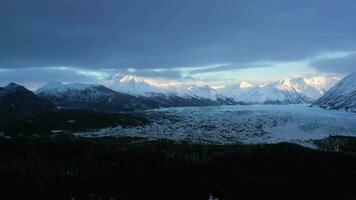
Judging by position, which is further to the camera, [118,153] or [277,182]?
[118,153]

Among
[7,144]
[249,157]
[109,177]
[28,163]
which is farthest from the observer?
[7,144]

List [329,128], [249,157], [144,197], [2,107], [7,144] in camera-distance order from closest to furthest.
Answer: [144,197] → [249,157] → [7,144] → [329,128] → [2,107]

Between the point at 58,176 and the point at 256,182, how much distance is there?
8848 millimetres

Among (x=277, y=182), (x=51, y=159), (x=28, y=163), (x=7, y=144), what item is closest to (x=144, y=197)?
(x=277, y=182)

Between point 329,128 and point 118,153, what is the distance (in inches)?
4207

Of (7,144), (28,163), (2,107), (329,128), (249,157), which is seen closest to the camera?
(28,163)

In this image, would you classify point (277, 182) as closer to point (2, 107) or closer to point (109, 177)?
point (109, 177)

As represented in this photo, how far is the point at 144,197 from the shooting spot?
1631cm

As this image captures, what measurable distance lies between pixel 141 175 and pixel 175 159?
15.2 feet

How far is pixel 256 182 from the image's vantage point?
19.2 m

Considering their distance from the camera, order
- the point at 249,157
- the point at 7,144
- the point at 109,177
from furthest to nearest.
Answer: the point at 7,144, the point at 249,157, the point at 109,177

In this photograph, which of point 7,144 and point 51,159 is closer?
point 51,159

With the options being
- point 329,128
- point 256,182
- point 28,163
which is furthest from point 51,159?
point 329,128

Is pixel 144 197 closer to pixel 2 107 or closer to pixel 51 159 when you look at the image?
pixel 51 159
